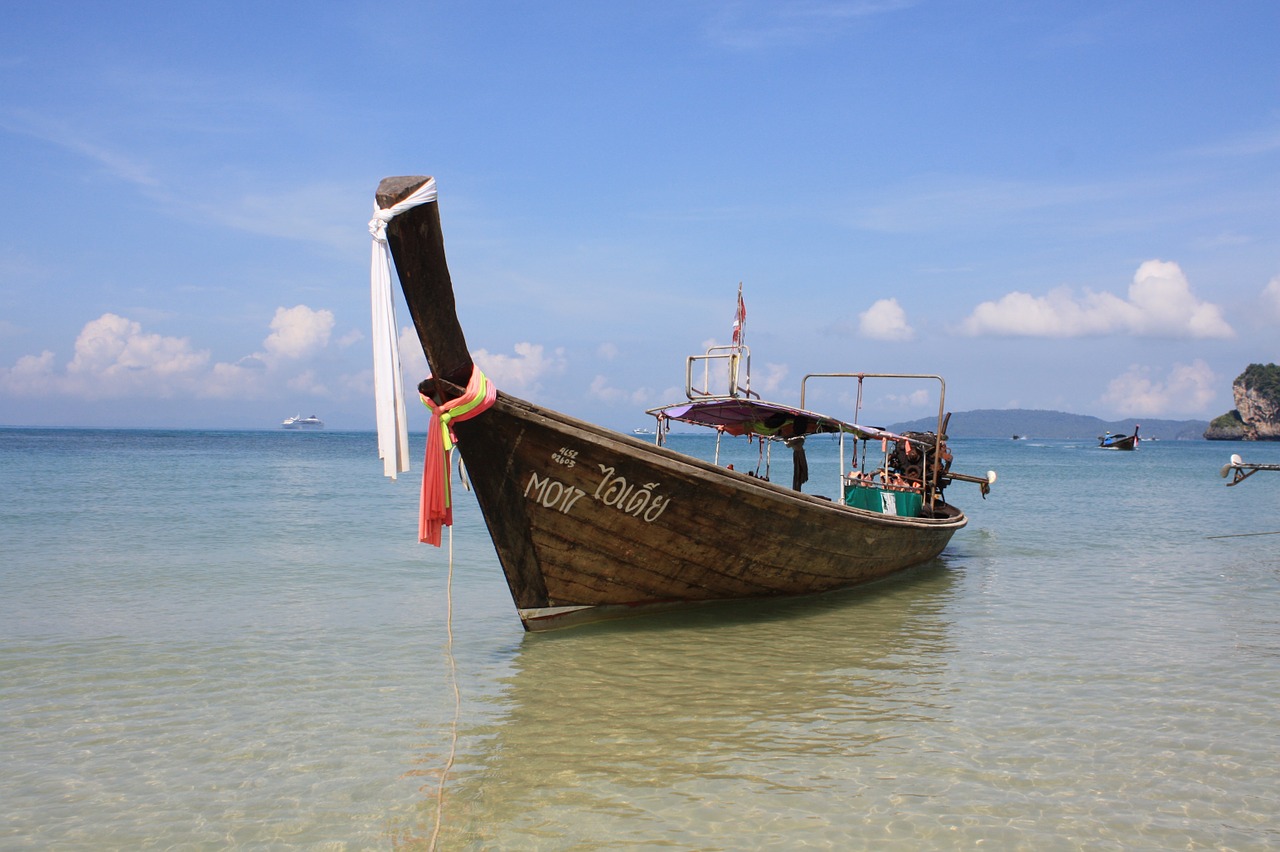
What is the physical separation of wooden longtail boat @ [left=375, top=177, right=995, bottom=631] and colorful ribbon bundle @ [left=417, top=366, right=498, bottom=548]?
0.05m

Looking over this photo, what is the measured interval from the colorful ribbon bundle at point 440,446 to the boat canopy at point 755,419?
10.8 feet

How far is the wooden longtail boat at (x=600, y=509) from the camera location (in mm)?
6352

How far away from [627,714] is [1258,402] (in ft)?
433

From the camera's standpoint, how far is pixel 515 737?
5684mm

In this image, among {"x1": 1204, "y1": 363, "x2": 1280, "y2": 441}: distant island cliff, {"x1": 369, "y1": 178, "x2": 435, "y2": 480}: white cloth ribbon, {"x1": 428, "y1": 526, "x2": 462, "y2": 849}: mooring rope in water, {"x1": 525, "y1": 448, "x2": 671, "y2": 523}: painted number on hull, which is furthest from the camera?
{"x1": 1204, "y1": 363, "x2": 1280, "y2": 441}: distant island cliff

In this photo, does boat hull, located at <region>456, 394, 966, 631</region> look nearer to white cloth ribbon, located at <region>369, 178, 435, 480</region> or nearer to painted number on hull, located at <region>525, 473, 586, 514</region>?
painted number on hull, located at <region>525, 473, 586, 514</region>

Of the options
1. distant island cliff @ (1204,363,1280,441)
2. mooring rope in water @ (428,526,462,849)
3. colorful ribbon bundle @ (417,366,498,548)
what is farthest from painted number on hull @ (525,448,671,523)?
distant island cliff @ (1204,363,1280,441)

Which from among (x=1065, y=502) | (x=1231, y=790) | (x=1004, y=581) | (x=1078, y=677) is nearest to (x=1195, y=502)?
(x=1065, y=502)

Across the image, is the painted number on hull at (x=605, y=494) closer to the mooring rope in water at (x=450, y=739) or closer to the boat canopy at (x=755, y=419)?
the mooring rope in water at (x=450, y=739)

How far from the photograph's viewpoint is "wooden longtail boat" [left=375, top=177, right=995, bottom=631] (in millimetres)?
6352

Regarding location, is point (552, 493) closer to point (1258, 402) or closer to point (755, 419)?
point (755, 419)

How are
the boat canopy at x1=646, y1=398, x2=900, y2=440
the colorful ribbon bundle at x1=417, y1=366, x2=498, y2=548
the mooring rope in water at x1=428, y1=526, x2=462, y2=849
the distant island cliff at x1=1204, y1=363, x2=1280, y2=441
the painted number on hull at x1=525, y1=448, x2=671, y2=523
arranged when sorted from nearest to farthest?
the mooring rope in water at x1=428, y1=526, x2=462, y2=849
the colorful ribbon bundle at x1=417, y1=366, x2=498, y2=548
the painted number on hull at x1=525, y1=448, x2=671, y2=523
the boat canopy at x1=646, y1=398, x2=900, y2=440
the distant island cliff at x1=1204, y1=363, x2=1280, y2=441

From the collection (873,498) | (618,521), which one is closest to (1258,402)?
(873,498)

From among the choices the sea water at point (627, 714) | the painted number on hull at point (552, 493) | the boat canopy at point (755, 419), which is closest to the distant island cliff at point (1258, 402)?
the sea water at point (627, 714)
